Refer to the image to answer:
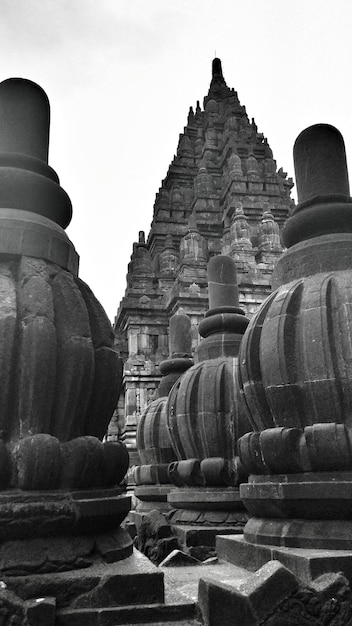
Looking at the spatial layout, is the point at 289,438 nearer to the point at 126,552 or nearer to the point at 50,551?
the point at 126,552

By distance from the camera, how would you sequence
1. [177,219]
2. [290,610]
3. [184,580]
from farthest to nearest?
[177,219], [184,580], [290,610]

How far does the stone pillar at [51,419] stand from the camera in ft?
9.62

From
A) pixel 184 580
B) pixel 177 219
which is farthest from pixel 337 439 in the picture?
pixel 177 219

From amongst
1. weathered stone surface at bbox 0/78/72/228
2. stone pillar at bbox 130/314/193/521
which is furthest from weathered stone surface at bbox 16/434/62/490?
stone pillar at bbox 130/314/193/521

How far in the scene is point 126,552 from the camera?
3.40m

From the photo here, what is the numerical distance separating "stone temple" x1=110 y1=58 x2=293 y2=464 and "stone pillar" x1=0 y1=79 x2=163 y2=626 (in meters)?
12.0

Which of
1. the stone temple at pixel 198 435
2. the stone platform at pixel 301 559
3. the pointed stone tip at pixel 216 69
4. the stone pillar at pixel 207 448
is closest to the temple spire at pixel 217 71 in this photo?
the pointed stone tip at pixel 216 69

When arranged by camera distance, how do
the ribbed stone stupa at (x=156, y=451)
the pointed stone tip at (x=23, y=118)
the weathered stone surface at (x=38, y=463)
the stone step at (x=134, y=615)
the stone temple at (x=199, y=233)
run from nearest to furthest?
1. the stone step at (x=134, y=615)
2. the weathered stone surface at (x=38, y=463)
3. the pointed stone tip at (x=23, y=118)
4. the ribbed stone stupa at (x=156, y=451)
5. the stone temple at (x=199, y=233)

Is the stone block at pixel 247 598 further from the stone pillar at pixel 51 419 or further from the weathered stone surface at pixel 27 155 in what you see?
the weathered stone surface at pixel 27 155

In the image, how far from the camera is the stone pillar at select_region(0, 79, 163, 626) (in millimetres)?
2934

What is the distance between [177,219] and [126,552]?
81.9 feet

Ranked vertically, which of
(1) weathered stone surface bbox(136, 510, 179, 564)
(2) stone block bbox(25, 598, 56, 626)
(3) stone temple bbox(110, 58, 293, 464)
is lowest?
(1) weathered stone surface bbox(136, 510, 179, 564)

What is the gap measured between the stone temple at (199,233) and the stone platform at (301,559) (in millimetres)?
11585

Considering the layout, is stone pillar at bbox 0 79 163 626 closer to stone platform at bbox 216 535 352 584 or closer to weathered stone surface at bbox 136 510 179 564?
stone platform at bbox 216 535 352 584
